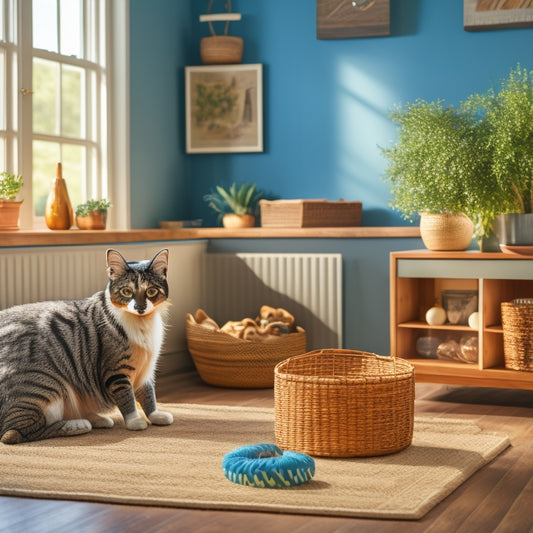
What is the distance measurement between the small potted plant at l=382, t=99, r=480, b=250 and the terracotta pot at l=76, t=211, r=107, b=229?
151 centimetres

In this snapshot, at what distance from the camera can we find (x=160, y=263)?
3566 millimetres

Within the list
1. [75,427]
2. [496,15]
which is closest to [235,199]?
[496,15]

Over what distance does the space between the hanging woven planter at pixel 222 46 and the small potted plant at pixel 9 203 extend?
1.74 m

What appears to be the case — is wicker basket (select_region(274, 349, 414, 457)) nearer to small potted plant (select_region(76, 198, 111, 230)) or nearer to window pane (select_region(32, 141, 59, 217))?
small potted plant (select_region(76, 198, 111, 230))

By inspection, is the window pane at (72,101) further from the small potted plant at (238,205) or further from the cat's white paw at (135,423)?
the cat's white paw at (135,423)

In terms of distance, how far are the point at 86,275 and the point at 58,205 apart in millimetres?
385

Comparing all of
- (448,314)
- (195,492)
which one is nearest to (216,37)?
(448,314)

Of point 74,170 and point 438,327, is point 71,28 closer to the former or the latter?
point 74,170

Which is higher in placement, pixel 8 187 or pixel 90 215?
pixel 8 187

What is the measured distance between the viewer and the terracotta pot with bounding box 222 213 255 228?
534cm

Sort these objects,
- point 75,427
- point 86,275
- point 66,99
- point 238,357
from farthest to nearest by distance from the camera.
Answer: point 66,99 → point 238,357 → point 86,275 → point 75,427

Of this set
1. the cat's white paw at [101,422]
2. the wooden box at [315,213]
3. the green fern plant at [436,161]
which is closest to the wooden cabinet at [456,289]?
A: the green fern plant at [436,161]

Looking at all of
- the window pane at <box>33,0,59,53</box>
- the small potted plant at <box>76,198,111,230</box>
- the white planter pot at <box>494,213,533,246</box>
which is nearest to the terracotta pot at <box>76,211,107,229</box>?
the small potted plant at <box>76,198,111,230</box>

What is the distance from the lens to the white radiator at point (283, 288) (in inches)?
197
